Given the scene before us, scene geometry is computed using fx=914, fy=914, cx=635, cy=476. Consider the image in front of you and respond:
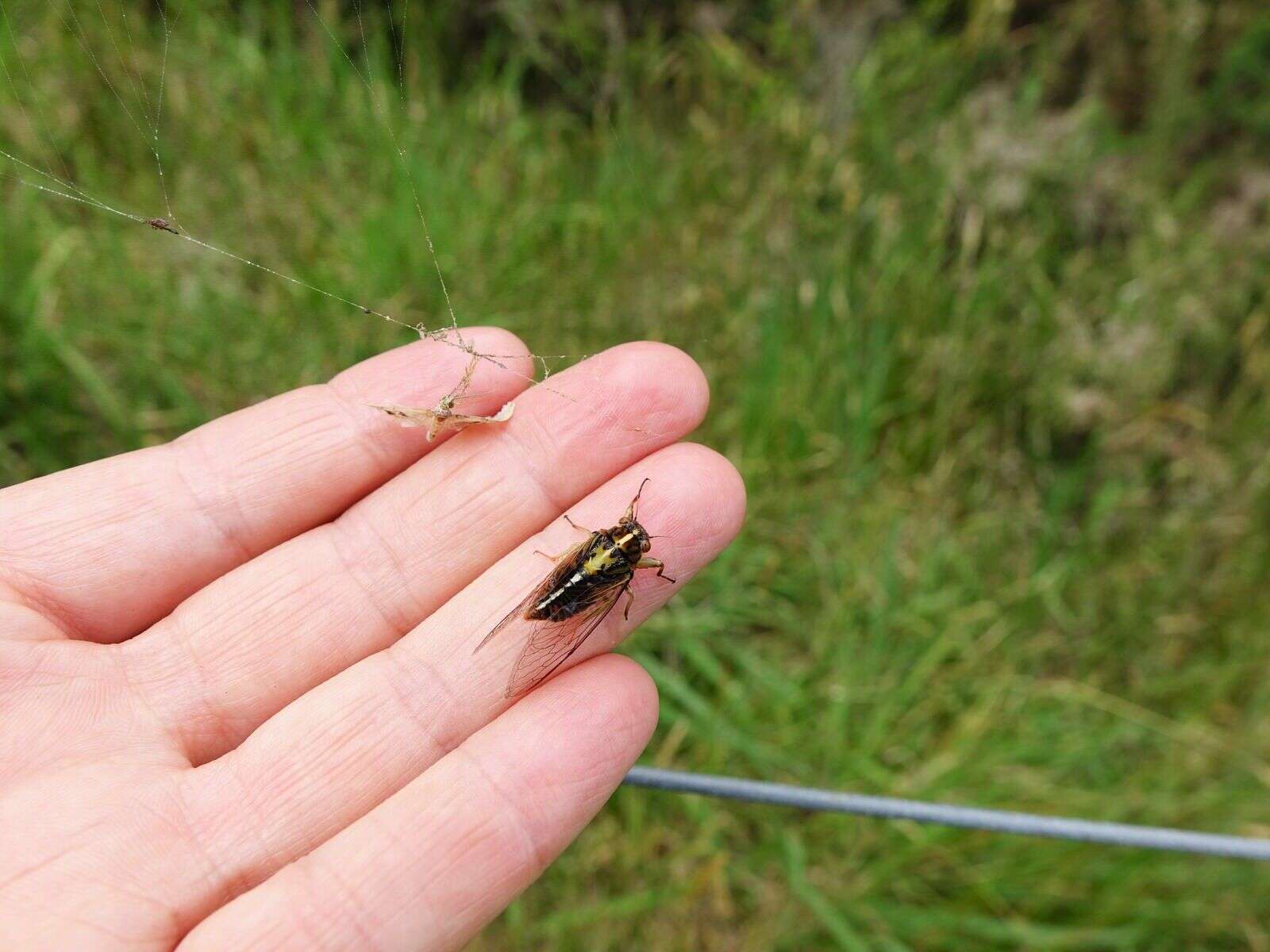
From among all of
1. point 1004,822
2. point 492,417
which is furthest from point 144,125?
point 1004,822

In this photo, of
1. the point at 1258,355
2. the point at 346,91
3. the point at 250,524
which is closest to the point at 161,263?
the point at 346,91

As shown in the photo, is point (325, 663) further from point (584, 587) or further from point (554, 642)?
point (584, 587)

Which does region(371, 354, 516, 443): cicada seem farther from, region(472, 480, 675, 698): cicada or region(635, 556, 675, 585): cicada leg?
region(635, 556, 675, 585): cicada leg

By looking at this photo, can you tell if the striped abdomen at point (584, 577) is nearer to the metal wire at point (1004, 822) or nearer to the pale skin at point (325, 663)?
the pale skin at point (325, 663)

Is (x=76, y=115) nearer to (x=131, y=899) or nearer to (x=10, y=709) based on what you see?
(x=10, y=709)

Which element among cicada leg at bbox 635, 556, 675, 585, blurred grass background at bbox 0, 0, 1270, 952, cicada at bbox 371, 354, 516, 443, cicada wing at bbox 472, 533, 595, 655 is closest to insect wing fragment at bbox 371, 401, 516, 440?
cicada at bbox 371, 354, 516, 443

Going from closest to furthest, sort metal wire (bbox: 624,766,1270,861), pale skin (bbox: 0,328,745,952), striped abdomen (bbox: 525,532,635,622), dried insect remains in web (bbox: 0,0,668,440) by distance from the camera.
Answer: pale skin (bbox: 0,328,745,952), metal wire (bbox: 624,766,1270,861), striped abdomen (bbox: 525,532,635,622), dried insect remains in web (bbox: 0,0,668,440)
